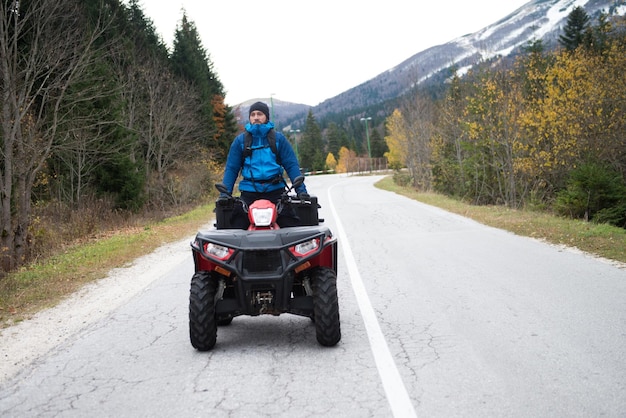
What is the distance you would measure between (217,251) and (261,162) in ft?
3.93

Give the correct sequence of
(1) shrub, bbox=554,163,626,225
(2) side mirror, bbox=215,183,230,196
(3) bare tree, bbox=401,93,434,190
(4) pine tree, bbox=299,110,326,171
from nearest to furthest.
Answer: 1. (2) side mirror, bbox=215,183,230,196
2. (1) shrub, bbox=554,163,626,225
3. (3) bare tree, bbox=401,93,434,190
4. (4) pine tree, bbox=299,110,326,171

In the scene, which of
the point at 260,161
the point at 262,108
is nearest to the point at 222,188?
the point at 260,161

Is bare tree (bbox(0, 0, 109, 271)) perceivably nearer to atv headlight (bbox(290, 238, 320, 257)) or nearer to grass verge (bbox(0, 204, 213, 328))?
grass verge (bbox(0, 204, 213, 328))

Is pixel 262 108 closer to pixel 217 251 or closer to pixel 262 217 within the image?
pixel 262 217

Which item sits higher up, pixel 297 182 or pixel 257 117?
pixel 257 117

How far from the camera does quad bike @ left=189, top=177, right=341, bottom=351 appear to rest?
175 inches

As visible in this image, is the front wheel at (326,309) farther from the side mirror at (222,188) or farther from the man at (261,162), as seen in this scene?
the side mirror at (222,188)

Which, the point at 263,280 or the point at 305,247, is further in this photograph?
the point at 305,247

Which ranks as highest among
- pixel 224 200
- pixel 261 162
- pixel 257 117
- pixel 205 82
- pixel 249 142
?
pixel 205 82

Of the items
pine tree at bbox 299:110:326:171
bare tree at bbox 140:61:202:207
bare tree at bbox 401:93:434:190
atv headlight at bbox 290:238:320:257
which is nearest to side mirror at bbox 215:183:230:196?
atv headlight at bbox 290:238:320:257

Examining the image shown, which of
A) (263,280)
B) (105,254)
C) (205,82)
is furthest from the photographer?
(205,82)

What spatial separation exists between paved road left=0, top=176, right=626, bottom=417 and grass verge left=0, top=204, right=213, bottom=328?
1.41m

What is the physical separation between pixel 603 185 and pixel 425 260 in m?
9.16

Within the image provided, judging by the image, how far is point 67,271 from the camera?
9.59 m
